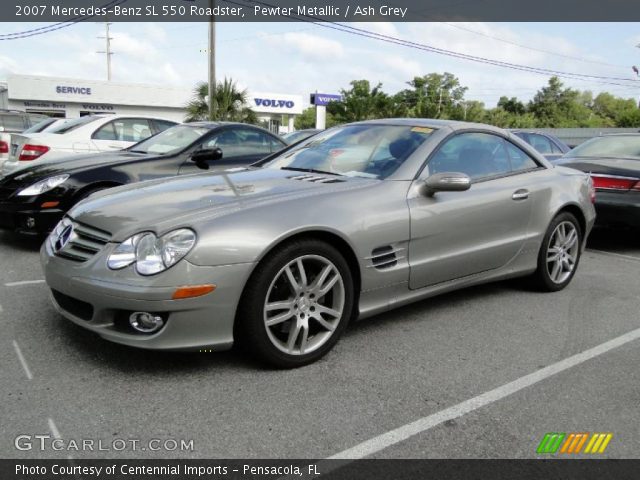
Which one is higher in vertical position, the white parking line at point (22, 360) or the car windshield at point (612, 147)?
the car windshield at point (612, 147)

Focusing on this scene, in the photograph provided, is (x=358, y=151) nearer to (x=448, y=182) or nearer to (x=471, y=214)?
(x=448, y=182)

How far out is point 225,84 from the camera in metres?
22.6

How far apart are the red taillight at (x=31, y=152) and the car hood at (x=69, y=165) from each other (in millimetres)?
1563

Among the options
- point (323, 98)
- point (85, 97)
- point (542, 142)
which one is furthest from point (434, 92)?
point (542, 142)

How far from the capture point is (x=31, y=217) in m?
5.28

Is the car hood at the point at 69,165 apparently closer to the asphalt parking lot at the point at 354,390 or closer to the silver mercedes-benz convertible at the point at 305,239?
the asphalt parking lot at the point at 354,390

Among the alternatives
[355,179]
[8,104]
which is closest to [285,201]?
[355,179]

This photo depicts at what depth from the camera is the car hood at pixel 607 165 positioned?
21.0 ft

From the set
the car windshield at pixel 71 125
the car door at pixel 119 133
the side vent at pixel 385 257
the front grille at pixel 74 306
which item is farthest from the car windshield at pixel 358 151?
the car windshield at pixel 71 125

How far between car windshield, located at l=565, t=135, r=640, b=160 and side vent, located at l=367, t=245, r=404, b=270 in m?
4.73

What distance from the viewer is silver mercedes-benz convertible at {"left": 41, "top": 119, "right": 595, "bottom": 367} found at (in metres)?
2.76

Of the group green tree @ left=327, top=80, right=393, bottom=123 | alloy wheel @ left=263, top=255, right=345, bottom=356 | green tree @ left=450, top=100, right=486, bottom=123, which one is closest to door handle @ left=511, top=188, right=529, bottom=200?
alloy wheel @ left=263, top=255, right=345, bottom=356
